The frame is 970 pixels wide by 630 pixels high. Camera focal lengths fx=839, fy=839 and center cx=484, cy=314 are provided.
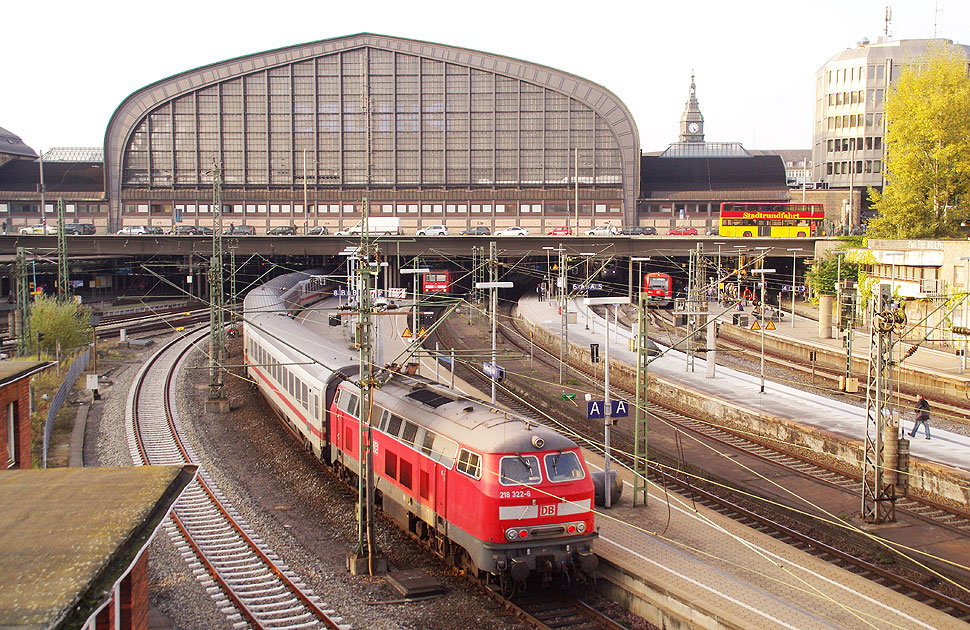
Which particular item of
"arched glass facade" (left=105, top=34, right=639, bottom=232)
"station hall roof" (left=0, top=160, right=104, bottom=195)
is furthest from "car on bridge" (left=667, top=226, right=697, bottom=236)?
"station hall roof" (left=0, top=160, right=104, bottom=195)

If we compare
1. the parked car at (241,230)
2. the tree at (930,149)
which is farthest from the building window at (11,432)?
the parked car at (241,230)

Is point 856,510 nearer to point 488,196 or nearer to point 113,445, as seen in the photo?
point 113,445

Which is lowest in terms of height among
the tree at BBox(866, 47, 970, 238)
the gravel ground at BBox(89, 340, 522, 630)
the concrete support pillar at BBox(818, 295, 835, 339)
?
the gravel ground at BBox(89, 340, 522, 630)

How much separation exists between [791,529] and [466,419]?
30.3 ft

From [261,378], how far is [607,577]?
23.6 meters

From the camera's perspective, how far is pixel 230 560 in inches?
774

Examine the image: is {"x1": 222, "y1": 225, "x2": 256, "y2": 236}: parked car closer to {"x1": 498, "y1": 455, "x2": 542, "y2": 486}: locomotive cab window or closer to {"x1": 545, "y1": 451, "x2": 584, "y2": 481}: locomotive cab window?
{"x1": 545, "y1": 451, "x2": 584, "y2": 481}: locomotive cab window

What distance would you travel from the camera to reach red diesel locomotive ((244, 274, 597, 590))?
53.9ft

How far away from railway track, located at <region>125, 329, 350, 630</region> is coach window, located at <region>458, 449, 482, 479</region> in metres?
3.72

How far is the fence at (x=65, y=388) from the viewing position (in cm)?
3054

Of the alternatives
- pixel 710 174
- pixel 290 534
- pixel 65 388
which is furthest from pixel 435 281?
pixel 710 174

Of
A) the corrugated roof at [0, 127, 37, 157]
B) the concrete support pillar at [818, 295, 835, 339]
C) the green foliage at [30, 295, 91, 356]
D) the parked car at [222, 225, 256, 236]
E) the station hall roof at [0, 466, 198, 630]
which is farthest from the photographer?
the corrugated roof at [0, 127, 37, 157]

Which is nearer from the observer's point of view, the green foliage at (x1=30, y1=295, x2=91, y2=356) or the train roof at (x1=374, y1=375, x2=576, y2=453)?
the train roof at (x1=374, y1=375, x2=576, y2=453)

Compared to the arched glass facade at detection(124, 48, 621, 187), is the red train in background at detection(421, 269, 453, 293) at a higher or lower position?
lower
